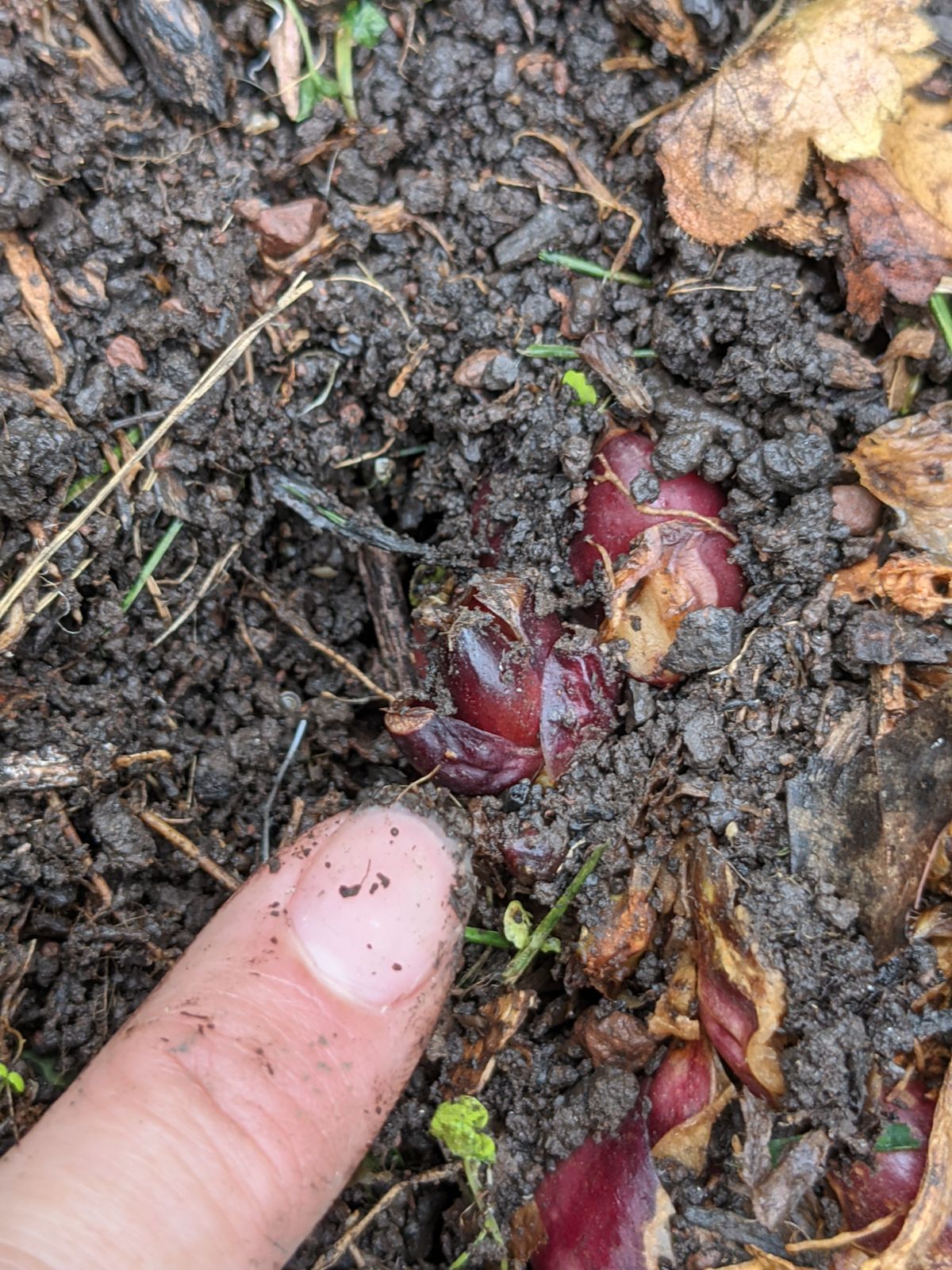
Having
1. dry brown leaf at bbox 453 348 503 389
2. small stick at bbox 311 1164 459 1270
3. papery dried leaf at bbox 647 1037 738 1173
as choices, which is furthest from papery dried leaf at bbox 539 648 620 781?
small stick at bbox 311 1164 459 1270

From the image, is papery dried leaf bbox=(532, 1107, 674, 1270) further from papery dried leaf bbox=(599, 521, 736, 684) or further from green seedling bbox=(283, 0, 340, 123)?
green seedling bbox=(283, 0, 340, 123)

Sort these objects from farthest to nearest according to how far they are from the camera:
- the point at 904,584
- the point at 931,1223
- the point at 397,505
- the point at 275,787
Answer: the point at 397,505
the point at 275,787
the point at 904,584
the point at 931,1223

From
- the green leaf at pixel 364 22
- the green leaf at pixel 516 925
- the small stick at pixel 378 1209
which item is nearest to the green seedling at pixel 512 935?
the green leaf at pixel 516 925

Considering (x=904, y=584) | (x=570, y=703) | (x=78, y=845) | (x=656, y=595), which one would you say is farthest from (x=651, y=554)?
(x=78, y=845)

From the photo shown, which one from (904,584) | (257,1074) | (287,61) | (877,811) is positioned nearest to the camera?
(257,1074)

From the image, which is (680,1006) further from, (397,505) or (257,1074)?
(397,505)

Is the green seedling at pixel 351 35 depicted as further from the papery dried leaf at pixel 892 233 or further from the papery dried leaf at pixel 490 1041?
the papery dried leaf at pixel 490 1041

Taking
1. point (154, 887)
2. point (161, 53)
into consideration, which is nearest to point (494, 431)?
point (161, 53)
